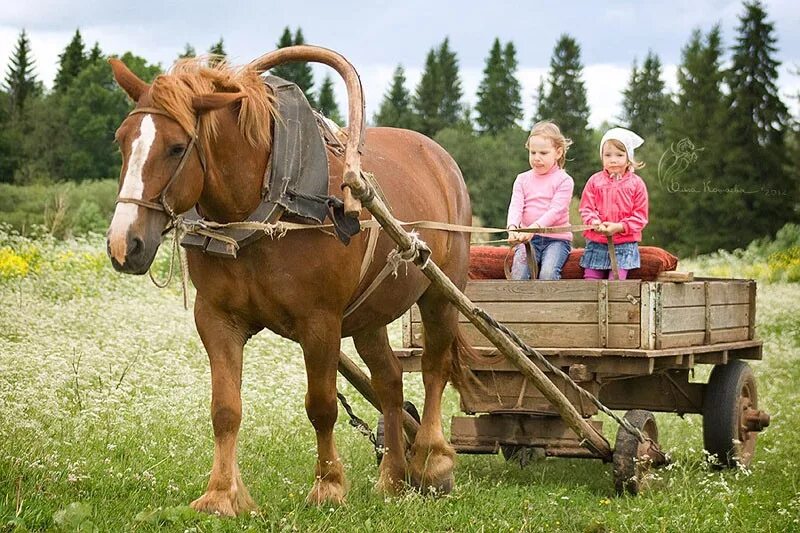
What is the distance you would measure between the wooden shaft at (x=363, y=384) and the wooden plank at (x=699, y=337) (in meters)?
1.64

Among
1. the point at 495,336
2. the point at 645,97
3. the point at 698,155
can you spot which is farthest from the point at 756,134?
the point at 495,336

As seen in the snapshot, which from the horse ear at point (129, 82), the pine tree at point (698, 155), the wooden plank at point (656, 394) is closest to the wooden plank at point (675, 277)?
the wooden plank at point (656, 394)

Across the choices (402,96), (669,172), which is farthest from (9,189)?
(402,96)

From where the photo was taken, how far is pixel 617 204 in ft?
24.4

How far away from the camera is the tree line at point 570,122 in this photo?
40562mm

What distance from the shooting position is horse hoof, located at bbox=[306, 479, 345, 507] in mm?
5289

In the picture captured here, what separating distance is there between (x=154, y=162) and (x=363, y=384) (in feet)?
8.27

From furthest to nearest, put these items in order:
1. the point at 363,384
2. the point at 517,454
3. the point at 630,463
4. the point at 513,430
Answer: the point at 517,454 → the point at 513,430 → the point at 363,384 → the point at 630,463

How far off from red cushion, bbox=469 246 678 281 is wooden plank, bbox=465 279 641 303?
0.62 meters

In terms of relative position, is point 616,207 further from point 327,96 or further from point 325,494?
point 327,96

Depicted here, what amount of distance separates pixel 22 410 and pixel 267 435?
1909 mm

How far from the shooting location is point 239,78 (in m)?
4.79

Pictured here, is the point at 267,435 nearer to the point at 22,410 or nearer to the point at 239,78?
the point at 22,410

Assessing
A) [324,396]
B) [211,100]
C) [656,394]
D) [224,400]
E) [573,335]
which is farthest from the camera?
[656,394]
